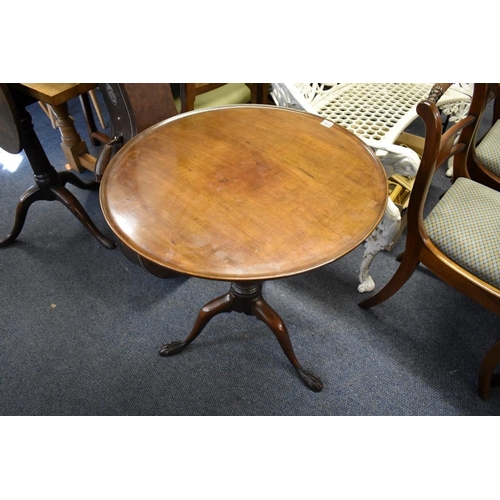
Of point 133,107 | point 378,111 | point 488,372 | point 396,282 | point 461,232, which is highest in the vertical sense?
point 133,107

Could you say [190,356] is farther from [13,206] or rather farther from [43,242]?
[13,206]

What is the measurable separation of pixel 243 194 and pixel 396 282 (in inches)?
26.7

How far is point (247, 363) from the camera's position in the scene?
1287 millimetres

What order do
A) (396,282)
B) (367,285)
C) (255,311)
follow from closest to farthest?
(255,311)
(396,282)
(367,285)

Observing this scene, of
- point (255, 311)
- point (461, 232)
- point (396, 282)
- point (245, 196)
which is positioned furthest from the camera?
point (396, 282)

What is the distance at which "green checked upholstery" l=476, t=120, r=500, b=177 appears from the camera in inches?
51.3

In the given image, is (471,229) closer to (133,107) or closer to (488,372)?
(488,372)

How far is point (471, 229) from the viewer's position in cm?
105

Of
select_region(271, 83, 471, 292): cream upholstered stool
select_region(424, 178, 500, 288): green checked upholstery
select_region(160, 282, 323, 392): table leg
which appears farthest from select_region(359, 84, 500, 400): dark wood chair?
select_region(160, 282, 323, 392): table leg

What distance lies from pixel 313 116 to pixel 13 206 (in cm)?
148

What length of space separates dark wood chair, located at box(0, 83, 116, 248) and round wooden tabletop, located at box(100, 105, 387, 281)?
52 cm

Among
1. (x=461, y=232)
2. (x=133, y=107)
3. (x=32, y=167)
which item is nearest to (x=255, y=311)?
(x=461, y=232)

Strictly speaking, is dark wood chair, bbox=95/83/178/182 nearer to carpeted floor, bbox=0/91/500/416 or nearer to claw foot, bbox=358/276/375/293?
carpeted floor, bbox=0/91/500/416

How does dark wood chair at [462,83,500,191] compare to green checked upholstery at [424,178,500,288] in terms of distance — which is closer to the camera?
green checked upholstery at [424,178,500,288]
